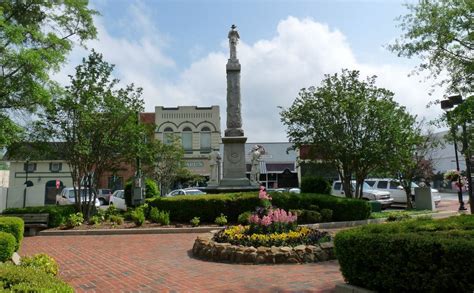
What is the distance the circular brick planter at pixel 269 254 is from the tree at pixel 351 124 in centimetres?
976

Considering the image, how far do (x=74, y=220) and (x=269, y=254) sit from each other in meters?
9.90

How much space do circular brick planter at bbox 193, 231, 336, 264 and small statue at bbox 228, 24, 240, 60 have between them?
43.7ft

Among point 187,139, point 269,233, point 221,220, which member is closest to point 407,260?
point 269,233

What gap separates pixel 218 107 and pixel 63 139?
29.7 m

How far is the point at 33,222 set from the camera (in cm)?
1498

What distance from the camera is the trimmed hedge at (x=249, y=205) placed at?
15492 millimetres

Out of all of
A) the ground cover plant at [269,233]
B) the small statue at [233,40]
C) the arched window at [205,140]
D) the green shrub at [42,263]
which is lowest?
the green shrub at [42,263]

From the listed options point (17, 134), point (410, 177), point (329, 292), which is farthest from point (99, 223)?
point (410, 177)

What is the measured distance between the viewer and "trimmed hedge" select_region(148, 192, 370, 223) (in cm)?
1549

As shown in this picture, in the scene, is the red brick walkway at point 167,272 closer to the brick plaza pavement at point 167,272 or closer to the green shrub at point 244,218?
the brick plaza pavement at point 167,272

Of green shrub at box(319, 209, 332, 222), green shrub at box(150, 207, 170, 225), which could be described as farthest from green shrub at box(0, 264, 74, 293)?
green shrub at box(319, 209, 332, 222)

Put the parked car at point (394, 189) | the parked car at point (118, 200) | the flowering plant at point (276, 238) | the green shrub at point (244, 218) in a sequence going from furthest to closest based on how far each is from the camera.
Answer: the parked car at point (118, 200)
the parked car at point (394, 189)
the green shrub at point (244, 218)
the flowering plant at point (276, 238)

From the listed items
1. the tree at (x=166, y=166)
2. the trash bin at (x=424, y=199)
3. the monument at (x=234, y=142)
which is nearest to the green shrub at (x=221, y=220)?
the monument at (x=234, y=142)

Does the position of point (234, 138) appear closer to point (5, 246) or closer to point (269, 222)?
point (269, 222)
